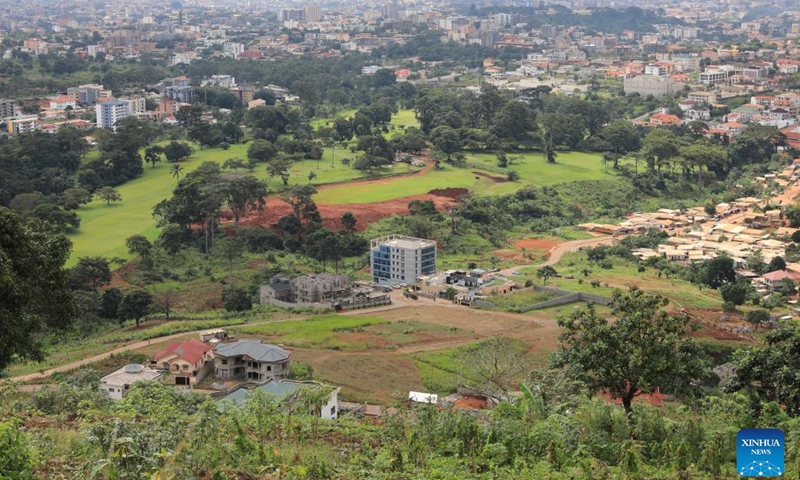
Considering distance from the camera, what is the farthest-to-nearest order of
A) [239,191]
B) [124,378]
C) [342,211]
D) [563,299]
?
[342,211] < [239,191] < [563,299] < [124,378]

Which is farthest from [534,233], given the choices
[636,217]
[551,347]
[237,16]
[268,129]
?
[237,16]

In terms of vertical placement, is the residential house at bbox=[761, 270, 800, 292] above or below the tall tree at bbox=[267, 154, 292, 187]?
below

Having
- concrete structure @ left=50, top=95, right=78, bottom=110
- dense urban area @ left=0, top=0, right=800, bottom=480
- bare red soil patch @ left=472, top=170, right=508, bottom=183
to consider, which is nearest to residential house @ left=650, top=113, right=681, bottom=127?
dense urban area @ left=0, top=0, right=800, bottom=480

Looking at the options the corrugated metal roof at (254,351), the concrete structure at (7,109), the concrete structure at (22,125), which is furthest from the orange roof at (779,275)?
Result: the concrete structure at (7,109)

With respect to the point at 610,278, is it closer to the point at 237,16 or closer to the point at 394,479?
the point at 394,479

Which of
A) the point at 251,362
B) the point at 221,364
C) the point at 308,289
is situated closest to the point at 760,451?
the point at 251,362

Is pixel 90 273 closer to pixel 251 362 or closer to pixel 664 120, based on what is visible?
pixel 251 362

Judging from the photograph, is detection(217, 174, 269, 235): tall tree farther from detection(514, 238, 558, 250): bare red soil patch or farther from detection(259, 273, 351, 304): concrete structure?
detection(514, 238, 558, 250): bare red soil patch
